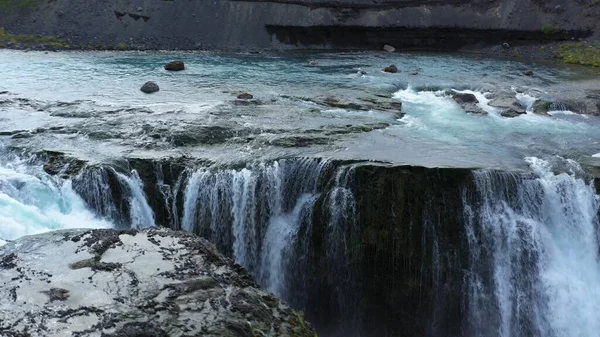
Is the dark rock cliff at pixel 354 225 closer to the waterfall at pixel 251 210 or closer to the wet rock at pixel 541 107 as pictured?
the waterfall at pixel 251 210

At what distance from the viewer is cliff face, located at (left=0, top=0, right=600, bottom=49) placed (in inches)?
1837

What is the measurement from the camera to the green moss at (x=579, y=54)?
40656mm

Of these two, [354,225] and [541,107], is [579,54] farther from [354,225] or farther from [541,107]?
[354,225]

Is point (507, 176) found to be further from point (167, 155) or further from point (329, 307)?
point (167, 155)

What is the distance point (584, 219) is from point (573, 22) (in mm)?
34264

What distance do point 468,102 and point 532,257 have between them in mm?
12203

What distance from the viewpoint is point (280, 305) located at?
30.9 ft

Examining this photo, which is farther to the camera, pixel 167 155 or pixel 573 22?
pixel 573 22

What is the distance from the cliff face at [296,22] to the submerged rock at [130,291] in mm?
37537

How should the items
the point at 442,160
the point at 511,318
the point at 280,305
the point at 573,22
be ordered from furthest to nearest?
the point at 573,22
the point at 442,160
the point at 511,318
the point at 280,305

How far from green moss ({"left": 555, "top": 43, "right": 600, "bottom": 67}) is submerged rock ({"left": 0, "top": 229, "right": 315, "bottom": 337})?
36.7 m

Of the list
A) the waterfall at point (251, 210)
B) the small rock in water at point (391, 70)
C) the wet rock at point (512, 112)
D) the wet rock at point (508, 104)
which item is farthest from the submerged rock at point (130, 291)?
the small rock in water at point (391, 70)

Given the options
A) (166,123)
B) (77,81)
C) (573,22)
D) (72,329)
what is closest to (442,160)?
(166,123)

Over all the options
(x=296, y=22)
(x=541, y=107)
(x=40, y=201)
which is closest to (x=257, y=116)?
(x=40, y=201)
